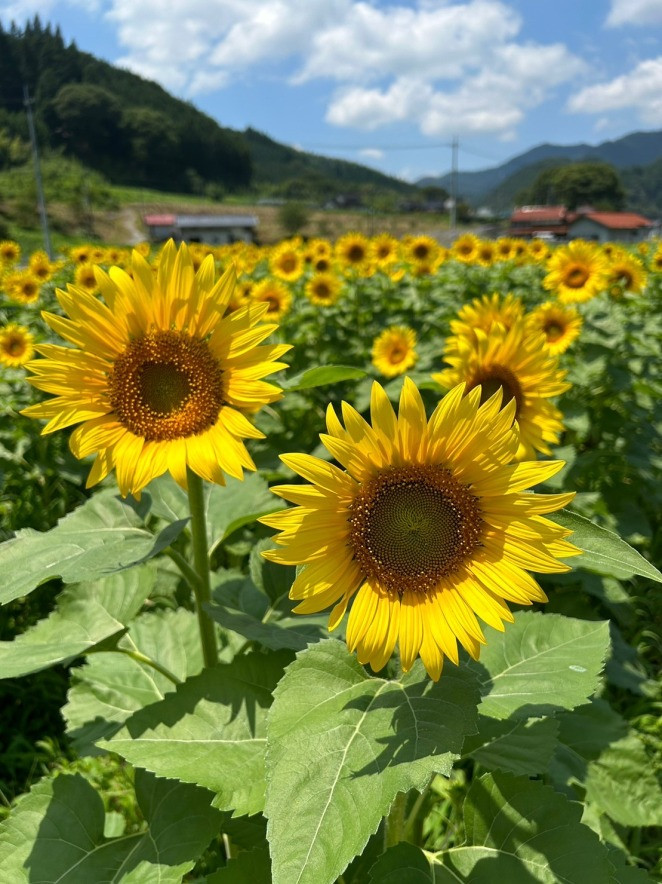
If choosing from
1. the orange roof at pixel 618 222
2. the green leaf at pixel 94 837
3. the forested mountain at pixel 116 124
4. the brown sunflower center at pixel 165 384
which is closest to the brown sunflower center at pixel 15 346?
the brown sunflower center at pixel 165 384

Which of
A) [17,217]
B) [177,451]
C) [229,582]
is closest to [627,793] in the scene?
[229,582]

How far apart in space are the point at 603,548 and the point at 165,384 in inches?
44.6

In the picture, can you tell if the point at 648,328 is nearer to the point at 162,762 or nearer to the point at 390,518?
the point at 390,518

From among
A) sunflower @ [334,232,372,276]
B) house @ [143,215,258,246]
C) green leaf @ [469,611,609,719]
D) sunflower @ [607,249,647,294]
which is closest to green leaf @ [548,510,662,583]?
green leaf @ [469,611,609,719]

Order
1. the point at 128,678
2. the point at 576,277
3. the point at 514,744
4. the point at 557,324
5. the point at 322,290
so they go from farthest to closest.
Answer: the point at 322,290 → the point at 576,277 → the point at 557,324 → the point at 128,678 → the point at 514,744

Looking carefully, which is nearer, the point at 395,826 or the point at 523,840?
the point at 523,840

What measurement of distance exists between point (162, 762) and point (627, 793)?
Result: 70.4 inches

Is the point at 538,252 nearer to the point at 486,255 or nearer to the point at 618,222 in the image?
the point at 486,255

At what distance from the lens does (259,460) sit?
133 inches

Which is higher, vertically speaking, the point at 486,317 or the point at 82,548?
the point at 486,317

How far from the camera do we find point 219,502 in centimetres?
222

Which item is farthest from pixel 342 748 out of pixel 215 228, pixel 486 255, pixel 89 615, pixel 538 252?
pixel 215 228

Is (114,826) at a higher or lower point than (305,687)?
lower

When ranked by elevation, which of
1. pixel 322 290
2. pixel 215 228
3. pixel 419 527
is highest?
pixel 215 228
